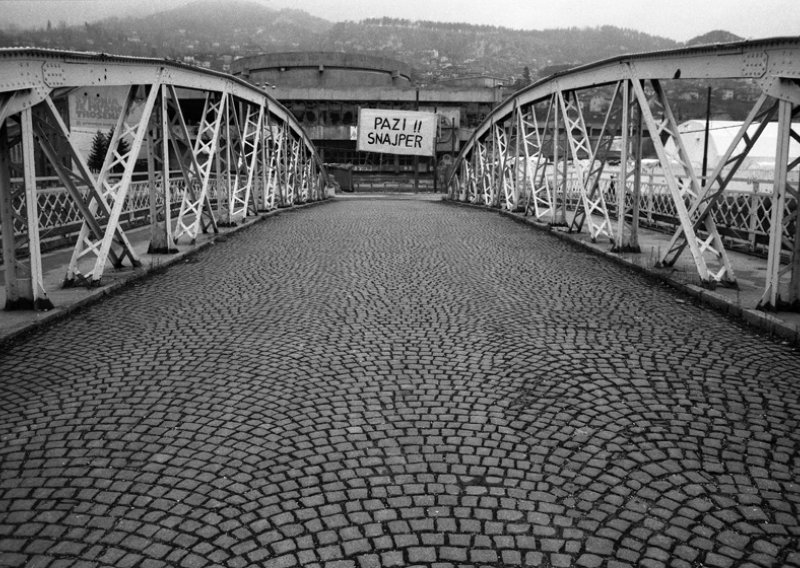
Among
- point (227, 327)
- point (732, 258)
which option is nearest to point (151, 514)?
point (227, 327)

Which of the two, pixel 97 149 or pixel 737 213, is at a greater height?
pixel 97 149

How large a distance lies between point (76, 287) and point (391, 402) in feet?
18.5

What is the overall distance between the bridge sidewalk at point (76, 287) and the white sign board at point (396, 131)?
88.7 ft

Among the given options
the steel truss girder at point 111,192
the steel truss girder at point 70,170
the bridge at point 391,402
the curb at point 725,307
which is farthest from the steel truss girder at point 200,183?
the curb at point 725,307

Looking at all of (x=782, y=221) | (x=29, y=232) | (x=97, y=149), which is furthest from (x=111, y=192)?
(x=97, y=149)

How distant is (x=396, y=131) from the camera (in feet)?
139

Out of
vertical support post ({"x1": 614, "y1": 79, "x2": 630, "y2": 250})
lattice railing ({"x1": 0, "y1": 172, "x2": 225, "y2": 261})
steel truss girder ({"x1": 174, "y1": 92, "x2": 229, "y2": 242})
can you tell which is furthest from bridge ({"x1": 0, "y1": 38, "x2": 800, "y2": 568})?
lattice railing ({"x1": 0, "y1": 172, "x2": 225, "y2": 261})

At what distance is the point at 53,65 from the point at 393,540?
6.64 metres

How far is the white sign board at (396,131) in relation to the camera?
137 ft

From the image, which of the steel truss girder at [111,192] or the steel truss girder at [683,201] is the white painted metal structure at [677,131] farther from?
the steel truss girder at [111,192]

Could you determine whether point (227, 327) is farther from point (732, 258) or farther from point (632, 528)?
point (732, 258)

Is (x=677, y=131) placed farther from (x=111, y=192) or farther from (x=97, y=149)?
(x=97, y=149)

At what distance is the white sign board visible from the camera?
137 ft

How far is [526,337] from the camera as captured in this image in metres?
6.96
